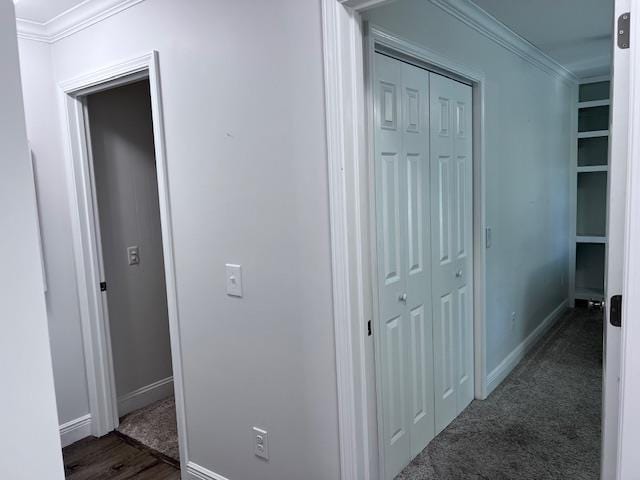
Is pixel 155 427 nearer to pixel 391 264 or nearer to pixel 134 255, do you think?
pixel 134 255

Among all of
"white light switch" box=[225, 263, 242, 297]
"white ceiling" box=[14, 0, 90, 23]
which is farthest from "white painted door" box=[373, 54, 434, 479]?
"white ceiling" box=[14, 0, 90, 23]

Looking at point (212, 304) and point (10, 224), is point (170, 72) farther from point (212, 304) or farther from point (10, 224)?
point (10, 224)

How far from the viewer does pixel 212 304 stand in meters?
2.14

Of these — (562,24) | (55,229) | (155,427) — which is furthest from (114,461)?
(562,24)

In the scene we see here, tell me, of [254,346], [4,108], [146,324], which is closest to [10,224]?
[4,108]

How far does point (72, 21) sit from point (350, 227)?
1971 millimetres

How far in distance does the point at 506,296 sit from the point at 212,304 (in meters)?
2.17

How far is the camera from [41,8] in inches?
96.0

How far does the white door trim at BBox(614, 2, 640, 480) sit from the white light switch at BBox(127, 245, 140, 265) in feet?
9.44

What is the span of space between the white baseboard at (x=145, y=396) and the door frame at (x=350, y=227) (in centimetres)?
202

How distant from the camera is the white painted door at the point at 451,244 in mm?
2537

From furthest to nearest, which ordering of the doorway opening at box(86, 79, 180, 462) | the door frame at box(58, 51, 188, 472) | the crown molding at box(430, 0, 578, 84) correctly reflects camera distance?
the doorway opening at box(86, 79, 180, 462) → the crown molding at box(430, 0, 578, 84) → the door frame at box(58, 51, 188, 472)

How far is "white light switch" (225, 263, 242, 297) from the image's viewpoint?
201cm

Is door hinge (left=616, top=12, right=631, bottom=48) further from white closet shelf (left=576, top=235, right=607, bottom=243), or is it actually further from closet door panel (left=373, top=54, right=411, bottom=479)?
white closet shelf (left=576, top=235, right=607, bottom=243)
